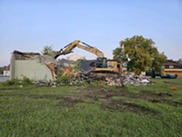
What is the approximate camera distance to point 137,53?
35.8m

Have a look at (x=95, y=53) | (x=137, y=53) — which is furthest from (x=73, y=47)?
(x=137, y=53)

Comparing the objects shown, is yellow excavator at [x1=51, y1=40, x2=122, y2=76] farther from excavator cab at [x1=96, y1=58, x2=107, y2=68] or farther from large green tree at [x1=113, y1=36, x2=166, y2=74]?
large green tree at [x1=113, y1=36, x2=166, y2=74]

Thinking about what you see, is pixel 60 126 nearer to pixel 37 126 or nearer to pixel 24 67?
pixel 37 126

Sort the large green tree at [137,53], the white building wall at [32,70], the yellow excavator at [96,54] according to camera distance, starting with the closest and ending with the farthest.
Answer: the white building wall at [32,70]
the yellow excavator at [96,54]
the large green tree at [137,53]

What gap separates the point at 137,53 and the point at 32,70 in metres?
23.9

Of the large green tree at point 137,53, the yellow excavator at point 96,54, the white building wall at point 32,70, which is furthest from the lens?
the large green tree at point 137,53

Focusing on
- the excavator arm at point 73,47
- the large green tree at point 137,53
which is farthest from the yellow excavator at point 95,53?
the large green tree at point 137,53

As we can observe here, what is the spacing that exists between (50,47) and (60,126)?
107ft

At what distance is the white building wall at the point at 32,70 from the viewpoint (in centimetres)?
1612

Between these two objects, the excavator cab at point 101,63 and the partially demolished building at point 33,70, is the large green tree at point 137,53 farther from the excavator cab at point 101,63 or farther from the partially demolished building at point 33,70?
the partially demolished building at point 33,70

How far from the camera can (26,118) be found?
13.5 feet

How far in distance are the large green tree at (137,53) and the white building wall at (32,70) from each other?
890 inches

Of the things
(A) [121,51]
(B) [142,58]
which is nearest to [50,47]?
(A) [121,51]

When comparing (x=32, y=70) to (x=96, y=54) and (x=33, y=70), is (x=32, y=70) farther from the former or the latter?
(x=96, y=54)
